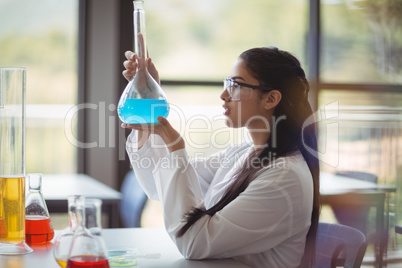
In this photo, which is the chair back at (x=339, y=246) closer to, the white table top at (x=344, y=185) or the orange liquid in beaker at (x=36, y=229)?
the orange liquid in beaker at (x=36, y=229)

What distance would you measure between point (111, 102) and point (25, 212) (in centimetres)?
245

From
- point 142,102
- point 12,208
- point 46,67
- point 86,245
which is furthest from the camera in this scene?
point 46,67

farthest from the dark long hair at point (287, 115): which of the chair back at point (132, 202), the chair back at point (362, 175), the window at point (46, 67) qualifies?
the window at point (46, 67)

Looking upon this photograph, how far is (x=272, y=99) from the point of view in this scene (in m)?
1.74

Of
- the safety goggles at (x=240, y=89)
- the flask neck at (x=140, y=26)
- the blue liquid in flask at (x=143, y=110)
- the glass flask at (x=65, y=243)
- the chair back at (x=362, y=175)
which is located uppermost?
the flask neck at (x=140, y=26)

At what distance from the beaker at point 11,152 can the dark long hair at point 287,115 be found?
56 cm

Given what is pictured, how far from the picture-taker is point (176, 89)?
13.4ft

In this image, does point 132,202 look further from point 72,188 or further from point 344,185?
point 344,185

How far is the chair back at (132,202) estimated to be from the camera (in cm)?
315

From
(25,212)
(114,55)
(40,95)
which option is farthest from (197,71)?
(25,212)

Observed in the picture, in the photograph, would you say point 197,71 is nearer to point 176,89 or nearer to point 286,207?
point 176,89

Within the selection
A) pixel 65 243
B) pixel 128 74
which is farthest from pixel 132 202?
pixel 65 243

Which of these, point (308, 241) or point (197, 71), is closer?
point (308, 241)

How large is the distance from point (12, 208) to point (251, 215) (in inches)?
23.3
